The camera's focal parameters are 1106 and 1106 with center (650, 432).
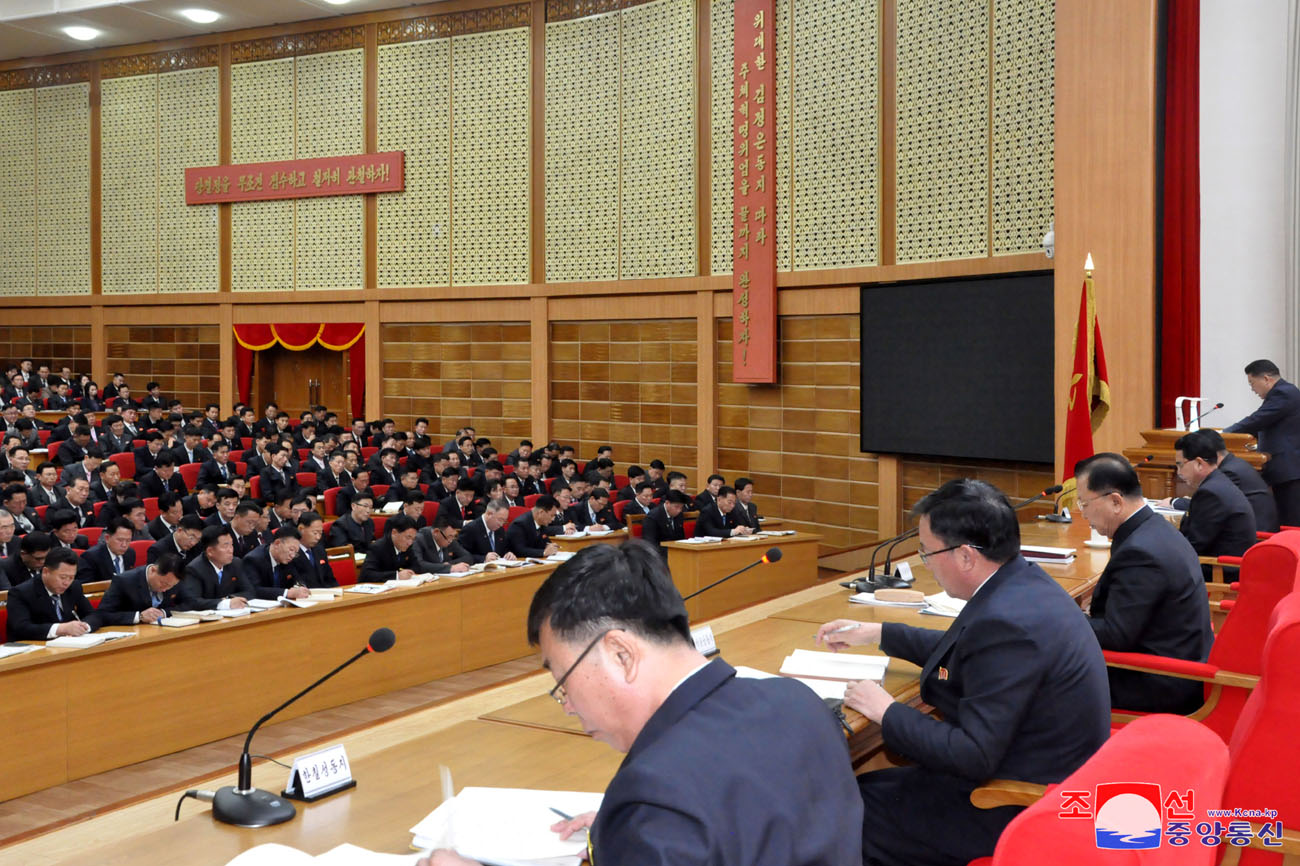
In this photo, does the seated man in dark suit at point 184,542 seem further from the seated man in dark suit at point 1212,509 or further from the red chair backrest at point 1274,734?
the red chair backrest at point 1274,734

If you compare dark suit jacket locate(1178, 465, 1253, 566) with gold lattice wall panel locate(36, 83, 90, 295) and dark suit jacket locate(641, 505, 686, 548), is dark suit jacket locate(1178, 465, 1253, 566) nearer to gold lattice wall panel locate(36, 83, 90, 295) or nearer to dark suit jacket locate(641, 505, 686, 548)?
dark suit jacket locate(641, 505, 686, 548)

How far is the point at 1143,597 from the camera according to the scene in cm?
316

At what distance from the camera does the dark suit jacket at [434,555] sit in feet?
22.5

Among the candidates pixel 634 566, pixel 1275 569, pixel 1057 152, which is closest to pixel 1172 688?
pixel 1275 569

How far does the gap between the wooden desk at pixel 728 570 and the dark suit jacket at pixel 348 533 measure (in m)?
2.15

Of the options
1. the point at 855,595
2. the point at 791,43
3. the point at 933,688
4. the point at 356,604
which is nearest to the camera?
the point at 933,688

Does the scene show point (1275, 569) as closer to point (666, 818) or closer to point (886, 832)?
point (886, 832)

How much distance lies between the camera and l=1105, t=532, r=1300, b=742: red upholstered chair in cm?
292

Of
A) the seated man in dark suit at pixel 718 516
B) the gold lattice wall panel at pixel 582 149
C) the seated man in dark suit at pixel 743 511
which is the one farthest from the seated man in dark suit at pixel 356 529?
the gold lattice wall panel at pixel 582 149

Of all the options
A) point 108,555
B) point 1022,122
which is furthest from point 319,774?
point 1022,122

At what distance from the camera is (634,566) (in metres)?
1.43

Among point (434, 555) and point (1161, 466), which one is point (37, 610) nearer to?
point (434, 555)

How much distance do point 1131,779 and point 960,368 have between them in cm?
904

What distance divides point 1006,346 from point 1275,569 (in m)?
6.90
